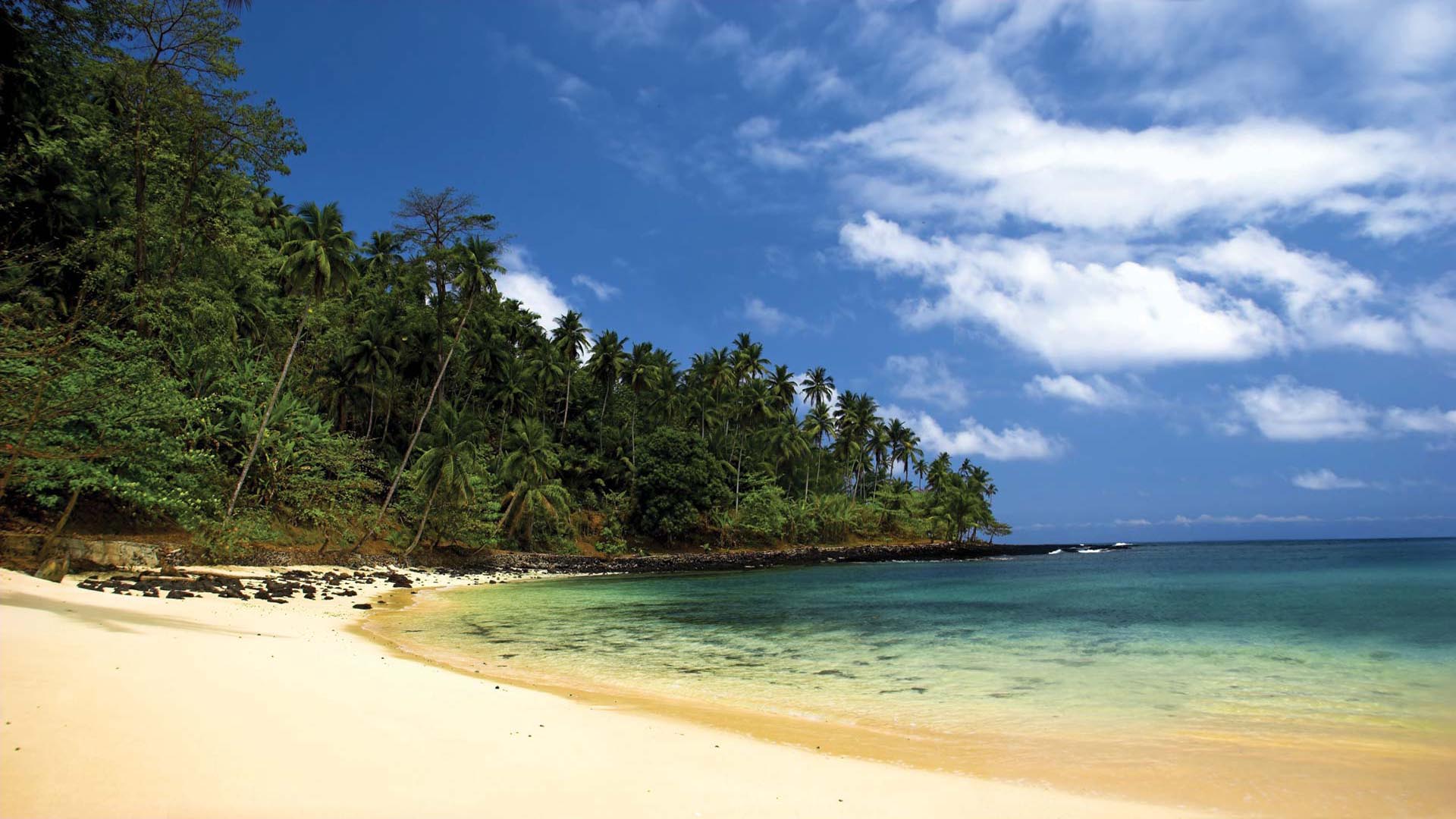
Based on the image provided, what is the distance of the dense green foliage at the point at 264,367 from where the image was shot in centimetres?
1866

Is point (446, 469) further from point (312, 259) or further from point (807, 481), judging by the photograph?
point (807, 481)

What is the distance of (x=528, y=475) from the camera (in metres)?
47.0

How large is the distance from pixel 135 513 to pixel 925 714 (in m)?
32.8

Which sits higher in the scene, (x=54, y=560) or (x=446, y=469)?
(x=446, y=469)

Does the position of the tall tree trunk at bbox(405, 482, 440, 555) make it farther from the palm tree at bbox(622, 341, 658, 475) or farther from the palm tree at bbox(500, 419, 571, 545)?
the palm tree at bbox(622, 341, 658, 475)

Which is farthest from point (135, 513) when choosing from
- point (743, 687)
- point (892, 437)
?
point (892, 437)

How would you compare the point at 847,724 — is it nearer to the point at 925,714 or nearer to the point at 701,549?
the point at 925,714

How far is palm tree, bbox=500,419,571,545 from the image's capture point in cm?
4675

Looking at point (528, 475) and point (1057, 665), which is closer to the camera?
point (1057, 665)

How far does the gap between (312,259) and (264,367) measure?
32.8ft

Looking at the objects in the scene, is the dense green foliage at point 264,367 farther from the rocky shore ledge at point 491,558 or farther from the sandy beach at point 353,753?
the sandy beach at point 353,753

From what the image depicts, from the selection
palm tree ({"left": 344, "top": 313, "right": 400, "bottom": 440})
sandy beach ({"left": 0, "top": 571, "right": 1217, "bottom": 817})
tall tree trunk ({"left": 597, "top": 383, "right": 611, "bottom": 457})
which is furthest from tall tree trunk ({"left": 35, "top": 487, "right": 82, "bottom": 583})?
tall tree trunk ({"left": 597, "top": 383, "right": 611, "bottom": 457})

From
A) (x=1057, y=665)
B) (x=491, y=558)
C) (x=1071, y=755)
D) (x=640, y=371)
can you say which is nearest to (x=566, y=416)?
(x=640, y=371)

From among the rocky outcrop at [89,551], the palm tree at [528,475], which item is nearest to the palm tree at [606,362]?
the palm tree at [528,475]
